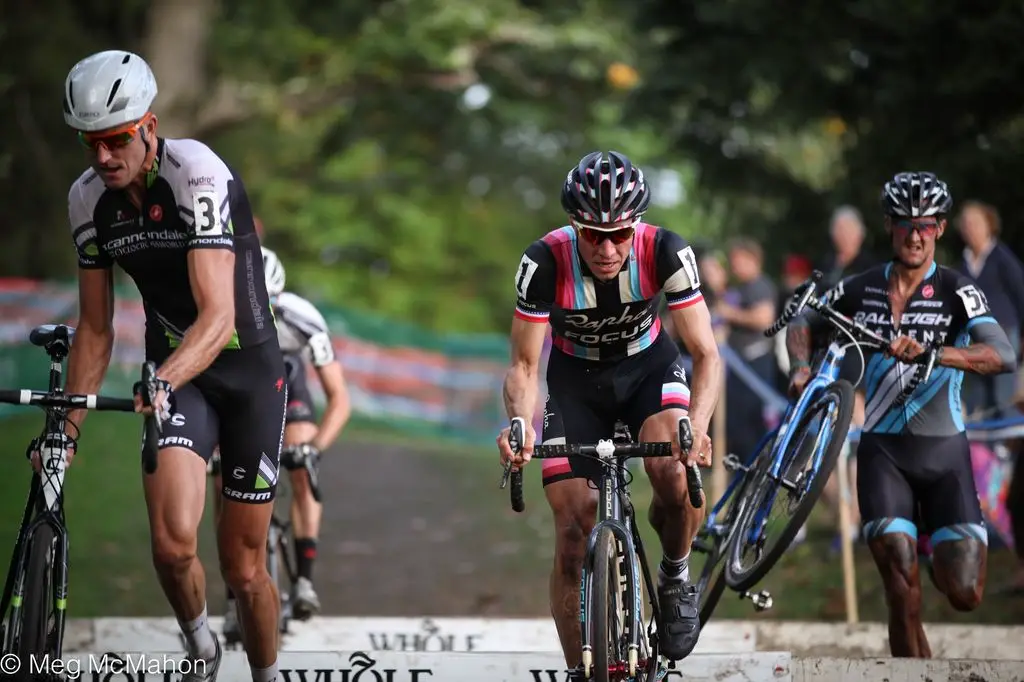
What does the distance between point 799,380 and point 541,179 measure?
2780 centimetres

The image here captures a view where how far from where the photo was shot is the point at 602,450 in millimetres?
6477

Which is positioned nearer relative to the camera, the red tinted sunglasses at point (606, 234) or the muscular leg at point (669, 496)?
the red tinted sunglasses at point (606, 234)

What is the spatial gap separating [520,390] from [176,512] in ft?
5.28

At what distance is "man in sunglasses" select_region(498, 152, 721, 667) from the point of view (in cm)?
671

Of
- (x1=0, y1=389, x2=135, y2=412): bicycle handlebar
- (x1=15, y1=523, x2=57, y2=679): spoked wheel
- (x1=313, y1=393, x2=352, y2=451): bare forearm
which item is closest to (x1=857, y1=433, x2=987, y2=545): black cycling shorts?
(x1=313, y1=393, x2=352, y2=451): bare forearm

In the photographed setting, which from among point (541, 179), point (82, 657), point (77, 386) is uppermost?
point (541, 179)

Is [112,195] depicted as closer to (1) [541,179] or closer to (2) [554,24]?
(2) [554,24]

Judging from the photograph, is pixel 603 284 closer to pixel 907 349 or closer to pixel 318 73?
pixel 907 349

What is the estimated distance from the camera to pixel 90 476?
61.7 feet

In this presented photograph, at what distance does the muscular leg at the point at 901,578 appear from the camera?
25.3ft

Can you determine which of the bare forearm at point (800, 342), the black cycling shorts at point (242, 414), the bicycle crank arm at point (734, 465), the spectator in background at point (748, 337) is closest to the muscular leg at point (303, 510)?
the bicycle crank arm at point (734, 465)

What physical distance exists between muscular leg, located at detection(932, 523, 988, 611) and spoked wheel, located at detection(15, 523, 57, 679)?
437cm

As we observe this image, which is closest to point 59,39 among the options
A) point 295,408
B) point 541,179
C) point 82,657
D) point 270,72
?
point 270,72

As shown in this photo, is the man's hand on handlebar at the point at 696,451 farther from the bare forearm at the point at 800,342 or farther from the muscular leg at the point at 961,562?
the bare forearm at the point at 800,342
